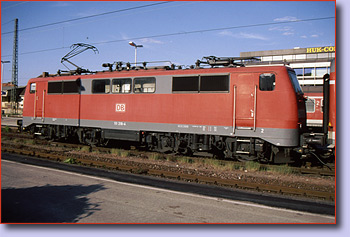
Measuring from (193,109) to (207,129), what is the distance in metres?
1.05

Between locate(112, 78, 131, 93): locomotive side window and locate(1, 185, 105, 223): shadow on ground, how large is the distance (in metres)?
7.16

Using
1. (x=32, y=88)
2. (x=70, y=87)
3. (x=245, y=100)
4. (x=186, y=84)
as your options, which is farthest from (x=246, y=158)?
(x=32, y=88)

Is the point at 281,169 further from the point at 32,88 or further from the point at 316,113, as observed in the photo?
the point at 32,88

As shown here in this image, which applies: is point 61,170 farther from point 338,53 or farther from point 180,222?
point 338,53

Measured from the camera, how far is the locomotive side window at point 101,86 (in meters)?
15.8

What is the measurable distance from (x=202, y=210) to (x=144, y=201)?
57.5 inches

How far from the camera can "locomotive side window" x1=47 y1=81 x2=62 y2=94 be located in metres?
18.0

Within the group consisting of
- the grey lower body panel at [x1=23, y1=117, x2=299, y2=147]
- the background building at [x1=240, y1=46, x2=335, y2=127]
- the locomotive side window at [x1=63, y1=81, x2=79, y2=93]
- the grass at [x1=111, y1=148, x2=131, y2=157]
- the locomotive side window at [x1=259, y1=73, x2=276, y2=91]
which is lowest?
the grass at [x1=111, y1=148, x2=131, y2=157]

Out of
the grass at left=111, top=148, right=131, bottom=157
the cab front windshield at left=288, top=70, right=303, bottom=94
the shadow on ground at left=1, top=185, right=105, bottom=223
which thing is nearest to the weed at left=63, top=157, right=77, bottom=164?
the grass at left=111, top=148, right=131, bottom=157

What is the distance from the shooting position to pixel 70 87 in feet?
57.3

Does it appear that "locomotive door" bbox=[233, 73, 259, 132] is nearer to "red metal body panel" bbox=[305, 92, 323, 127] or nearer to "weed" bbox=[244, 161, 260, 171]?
"weed" bbox=[244, 161, 260, 171]

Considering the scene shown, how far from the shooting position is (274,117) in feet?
Result: 38.1

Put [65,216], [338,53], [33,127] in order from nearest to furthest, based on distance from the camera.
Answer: [338,53] < [65,216] < [33,127]

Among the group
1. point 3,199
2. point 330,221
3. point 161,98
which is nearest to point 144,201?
point 3,199
